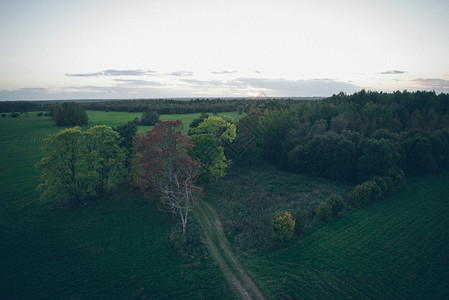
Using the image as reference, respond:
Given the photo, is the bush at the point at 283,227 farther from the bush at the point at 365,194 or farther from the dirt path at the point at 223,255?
the bush at the point at 365,194

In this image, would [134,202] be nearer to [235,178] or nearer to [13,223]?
[13,223]

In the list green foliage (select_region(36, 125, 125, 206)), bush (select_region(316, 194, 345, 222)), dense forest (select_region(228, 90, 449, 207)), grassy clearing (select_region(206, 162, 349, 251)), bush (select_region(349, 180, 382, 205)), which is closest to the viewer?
grassy clearing (select_region(206, 162, 349, 251))

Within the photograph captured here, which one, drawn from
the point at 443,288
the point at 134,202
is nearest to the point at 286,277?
the point at 443,288

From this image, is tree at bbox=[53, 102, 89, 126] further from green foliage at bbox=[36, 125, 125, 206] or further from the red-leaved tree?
the red-leaved tree

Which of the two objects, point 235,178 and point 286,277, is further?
Answer: point 235,178

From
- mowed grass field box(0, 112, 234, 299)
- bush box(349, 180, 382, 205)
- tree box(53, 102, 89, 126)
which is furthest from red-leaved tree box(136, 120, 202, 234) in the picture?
tree box(53, 102, 89, 126)

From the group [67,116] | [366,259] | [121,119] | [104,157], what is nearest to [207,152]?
[104,157]

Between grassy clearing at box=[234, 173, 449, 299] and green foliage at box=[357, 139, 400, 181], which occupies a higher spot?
green foliage at box=[357, 139, 400, 181]
